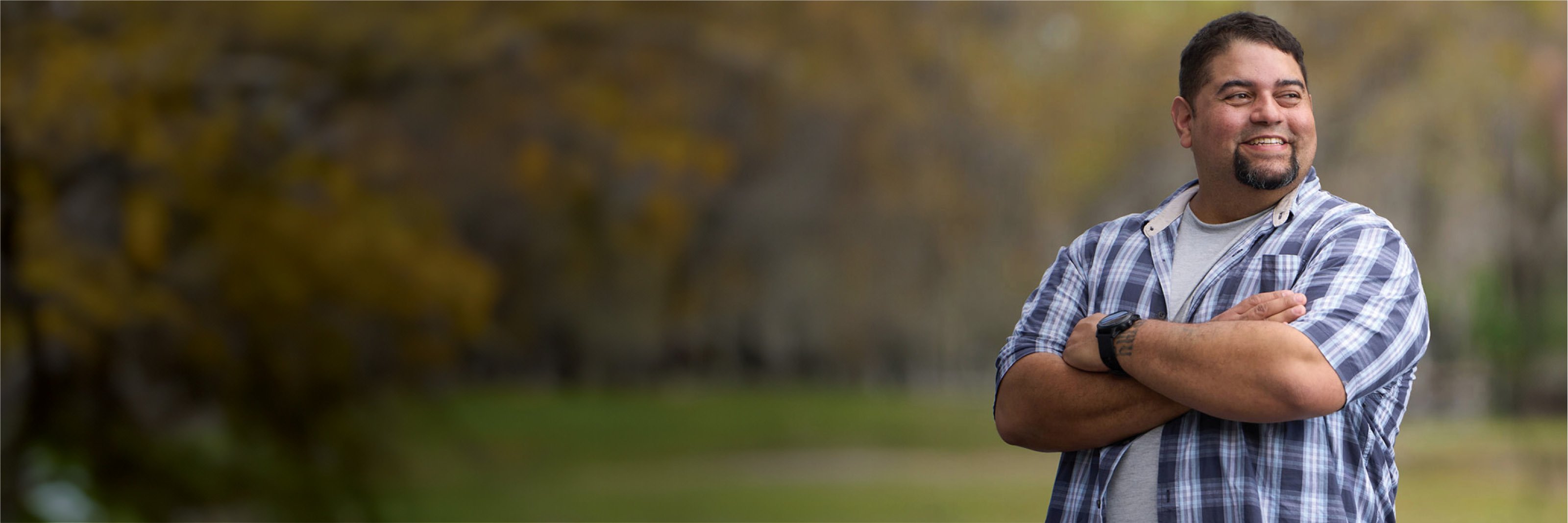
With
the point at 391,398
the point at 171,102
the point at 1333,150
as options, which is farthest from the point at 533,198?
the point at 1333,150

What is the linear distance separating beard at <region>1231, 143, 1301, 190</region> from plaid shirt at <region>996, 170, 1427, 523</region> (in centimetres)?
3

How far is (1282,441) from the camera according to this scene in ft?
4.53

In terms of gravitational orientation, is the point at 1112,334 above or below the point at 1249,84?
Result: below

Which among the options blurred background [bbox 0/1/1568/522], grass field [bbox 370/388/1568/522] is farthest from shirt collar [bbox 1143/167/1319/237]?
grass field [bbox 370/388/1568/522]

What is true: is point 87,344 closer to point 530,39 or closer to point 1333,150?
point 530,39

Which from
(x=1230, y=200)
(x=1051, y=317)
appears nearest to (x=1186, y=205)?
(x=1230, y=200)

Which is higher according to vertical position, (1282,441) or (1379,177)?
(1379,177)

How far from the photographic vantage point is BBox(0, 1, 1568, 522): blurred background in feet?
16.2

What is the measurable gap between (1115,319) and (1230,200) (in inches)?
8.3

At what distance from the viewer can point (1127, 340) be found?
4.71ft

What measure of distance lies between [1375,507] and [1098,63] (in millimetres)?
6492

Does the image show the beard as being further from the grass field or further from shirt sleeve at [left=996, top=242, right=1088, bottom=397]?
the grass field

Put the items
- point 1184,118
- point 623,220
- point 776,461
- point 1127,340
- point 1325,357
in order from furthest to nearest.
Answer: point 776,461
point 623,220
point 1184,118
point 1127,340
point 1325,357

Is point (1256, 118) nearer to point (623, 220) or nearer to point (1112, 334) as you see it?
point (1112, 334)
